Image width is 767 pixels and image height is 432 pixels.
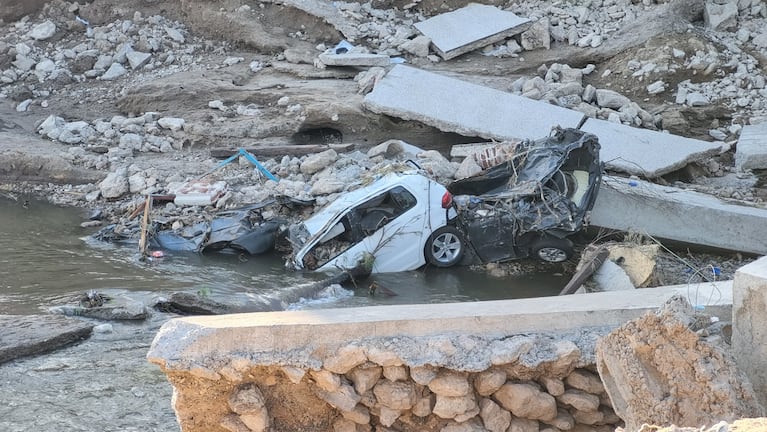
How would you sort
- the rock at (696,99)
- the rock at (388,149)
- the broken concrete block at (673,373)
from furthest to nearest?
the rock at (696,99) → the rock at (388,149) → the broken concrete block at (673,373)

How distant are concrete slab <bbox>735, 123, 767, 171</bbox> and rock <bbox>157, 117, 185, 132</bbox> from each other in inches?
382

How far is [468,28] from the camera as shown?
18.6 m

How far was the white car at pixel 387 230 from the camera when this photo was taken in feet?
39.5

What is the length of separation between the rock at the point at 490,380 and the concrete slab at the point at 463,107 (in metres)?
9.61

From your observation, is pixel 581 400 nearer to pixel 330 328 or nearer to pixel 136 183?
pixel 330 328

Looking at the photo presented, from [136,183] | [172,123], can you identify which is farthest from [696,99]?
[136,183]

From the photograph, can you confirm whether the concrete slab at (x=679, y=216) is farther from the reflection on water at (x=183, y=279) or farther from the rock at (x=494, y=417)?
the rock at (x=494, y=417)

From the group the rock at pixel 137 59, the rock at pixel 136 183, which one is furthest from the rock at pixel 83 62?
the rock at pixel 136 183

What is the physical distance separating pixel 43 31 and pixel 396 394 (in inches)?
695

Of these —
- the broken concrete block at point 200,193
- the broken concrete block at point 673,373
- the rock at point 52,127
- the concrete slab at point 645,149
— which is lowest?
the concrete slab at point 645,149

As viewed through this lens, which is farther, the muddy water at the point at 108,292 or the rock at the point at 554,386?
the muddy water at the point at 108,292

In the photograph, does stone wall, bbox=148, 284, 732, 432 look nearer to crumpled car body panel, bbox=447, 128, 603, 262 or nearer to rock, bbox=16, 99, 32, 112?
crumpled car body panel, bbox=447, 128, 603, 262

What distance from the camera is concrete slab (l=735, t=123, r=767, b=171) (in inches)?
537

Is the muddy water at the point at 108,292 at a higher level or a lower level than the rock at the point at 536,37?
higher
